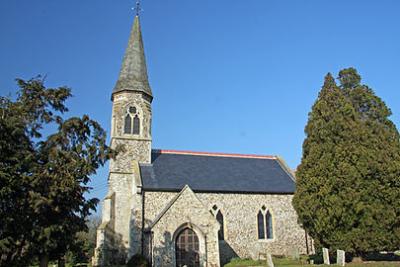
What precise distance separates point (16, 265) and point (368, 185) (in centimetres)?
1795

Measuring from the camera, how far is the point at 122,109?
30.8 m

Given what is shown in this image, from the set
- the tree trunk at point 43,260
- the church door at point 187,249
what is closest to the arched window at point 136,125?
the church door at point 187,249

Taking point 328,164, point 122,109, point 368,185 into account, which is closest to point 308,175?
point 328,164

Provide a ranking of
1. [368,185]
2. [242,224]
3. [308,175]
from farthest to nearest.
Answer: [242,224] < [308,175] < [368,185]

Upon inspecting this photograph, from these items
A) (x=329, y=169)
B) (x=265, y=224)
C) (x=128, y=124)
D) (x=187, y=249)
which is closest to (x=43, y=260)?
(x=187, y=249)

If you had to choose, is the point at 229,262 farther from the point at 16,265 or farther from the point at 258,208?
the point at 16,265

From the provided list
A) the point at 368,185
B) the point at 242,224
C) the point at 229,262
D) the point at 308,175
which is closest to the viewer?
the point at 368,185

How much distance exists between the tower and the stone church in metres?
0.07

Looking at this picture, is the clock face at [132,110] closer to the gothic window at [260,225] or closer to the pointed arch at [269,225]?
the gothic window at [260,225]

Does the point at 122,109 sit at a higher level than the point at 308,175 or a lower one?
higher

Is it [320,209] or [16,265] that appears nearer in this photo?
[16,265]

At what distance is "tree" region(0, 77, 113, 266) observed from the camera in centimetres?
1423

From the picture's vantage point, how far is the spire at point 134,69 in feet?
103

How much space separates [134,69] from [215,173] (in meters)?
11.4
